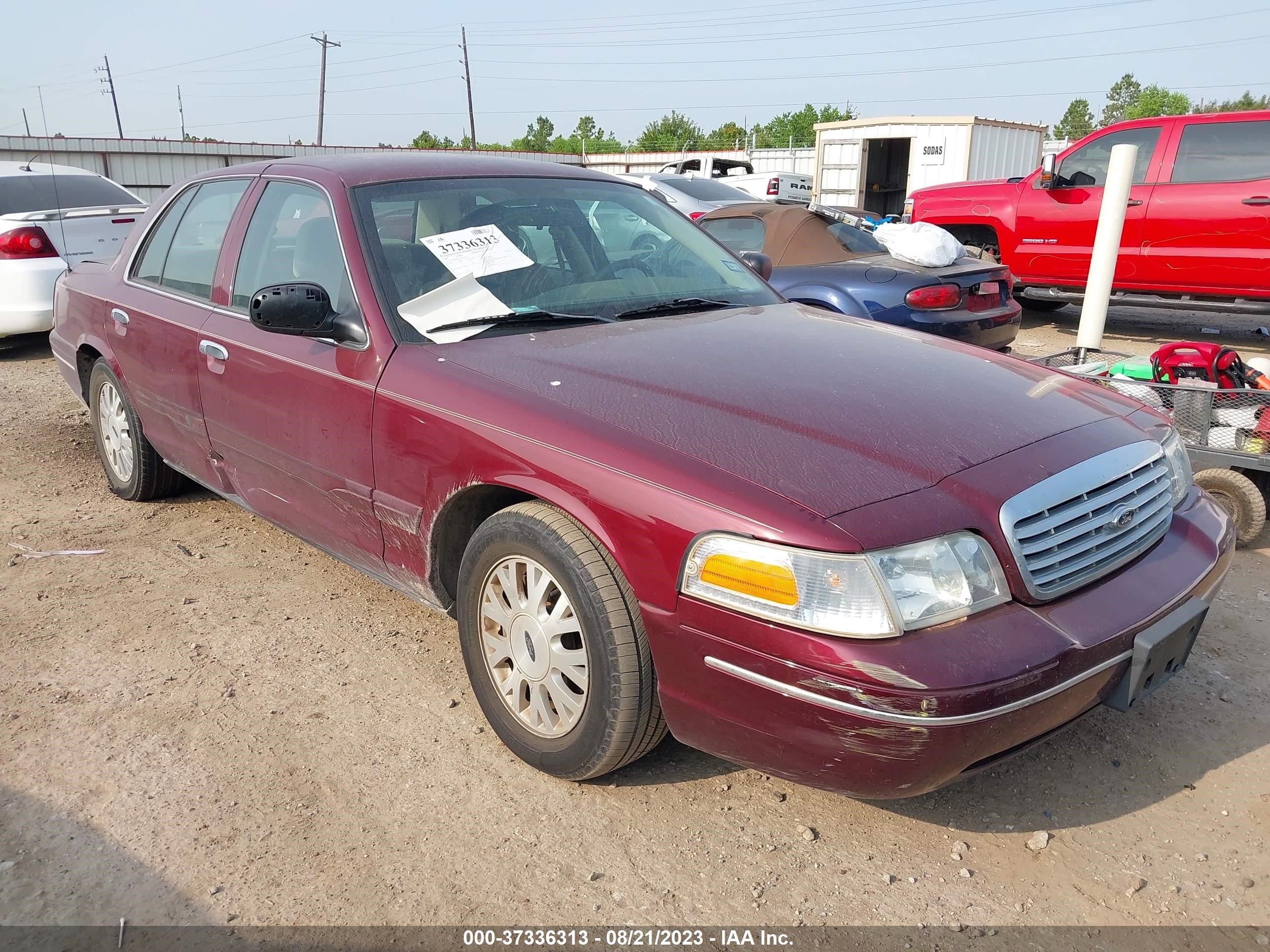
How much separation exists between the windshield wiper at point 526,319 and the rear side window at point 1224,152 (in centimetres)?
769

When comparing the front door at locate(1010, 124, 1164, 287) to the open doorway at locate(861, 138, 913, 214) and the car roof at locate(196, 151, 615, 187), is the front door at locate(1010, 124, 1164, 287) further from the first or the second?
the open doorway at locate(861, 138, 913, 214)

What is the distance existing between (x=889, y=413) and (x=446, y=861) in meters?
1.57

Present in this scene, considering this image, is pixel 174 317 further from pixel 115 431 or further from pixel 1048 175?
pixel 1048 175

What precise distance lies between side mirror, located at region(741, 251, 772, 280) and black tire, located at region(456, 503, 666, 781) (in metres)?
1.94

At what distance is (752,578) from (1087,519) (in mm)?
877

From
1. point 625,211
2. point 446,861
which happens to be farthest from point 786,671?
point 625,211

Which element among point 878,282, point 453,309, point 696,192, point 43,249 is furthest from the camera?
point 696,192

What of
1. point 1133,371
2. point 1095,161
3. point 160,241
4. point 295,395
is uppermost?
point 1095,161

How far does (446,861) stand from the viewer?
91.6 inches

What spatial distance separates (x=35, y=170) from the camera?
28.7 ft

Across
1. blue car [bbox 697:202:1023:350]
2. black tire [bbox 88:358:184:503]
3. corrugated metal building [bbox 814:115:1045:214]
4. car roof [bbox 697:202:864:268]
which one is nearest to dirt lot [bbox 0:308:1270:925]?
black tire [bbox 88:358:184:503]

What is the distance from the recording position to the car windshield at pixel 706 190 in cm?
1283

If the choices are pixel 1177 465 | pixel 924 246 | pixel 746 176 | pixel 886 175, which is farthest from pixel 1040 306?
pixel 886 175

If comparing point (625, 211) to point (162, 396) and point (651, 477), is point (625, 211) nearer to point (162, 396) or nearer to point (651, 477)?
point (651, 477)
